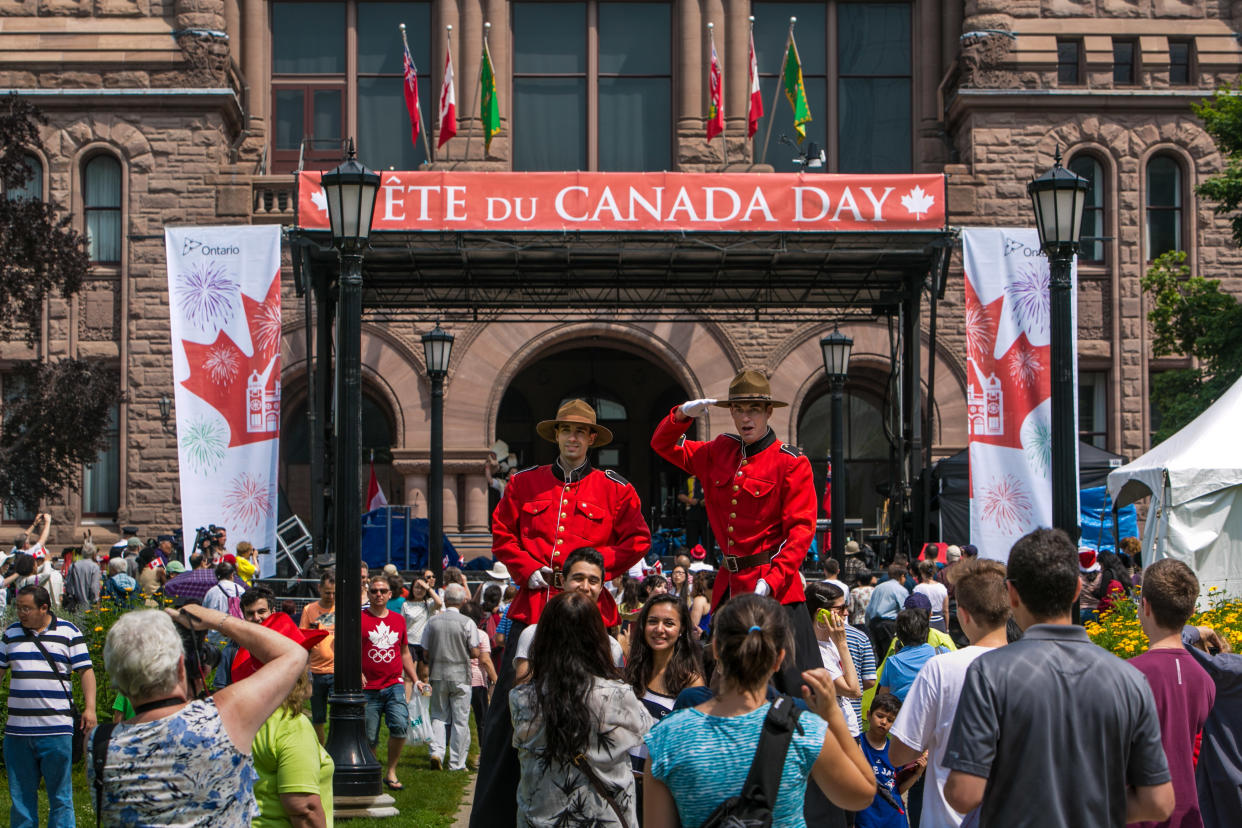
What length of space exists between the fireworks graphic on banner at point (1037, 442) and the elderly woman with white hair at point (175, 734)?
15385 millimetres

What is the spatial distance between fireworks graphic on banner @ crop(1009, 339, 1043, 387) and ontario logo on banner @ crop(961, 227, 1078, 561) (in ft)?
0.04

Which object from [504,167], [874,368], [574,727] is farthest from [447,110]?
[574,727]

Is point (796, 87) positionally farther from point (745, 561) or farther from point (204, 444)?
point (745, 561)

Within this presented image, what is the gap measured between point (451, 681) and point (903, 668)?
6.90m

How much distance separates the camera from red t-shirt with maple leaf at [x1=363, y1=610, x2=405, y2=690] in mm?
12781

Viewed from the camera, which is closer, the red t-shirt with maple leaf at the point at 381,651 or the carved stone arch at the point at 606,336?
the red t-shirt with maple leaf at the point at 381,651

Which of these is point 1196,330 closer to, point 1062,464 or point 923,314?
point 923,314

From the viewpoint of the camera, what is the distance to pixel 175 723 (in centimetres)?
471

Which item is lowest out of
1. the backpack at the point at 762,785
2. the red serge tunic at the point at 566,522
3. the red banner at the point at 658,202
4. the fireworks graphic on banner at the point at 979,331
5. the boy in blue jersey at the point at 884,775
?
the boy in blue jersey at the point at 884,775

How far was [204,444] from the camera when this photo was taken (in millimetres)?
18891

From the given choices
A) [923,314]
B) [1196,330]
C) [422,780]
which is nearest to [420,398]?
[923,314]

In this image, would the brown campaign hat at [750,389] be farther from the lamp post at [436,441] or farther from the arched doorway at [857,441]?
the arched doorway at [857,441]

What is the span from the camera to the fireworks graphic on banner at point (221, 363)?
19.3 meters

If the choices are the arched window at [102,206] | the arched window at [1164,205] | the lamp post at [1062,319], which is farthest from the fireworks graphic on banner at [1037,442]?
the arched window at [102,206]
